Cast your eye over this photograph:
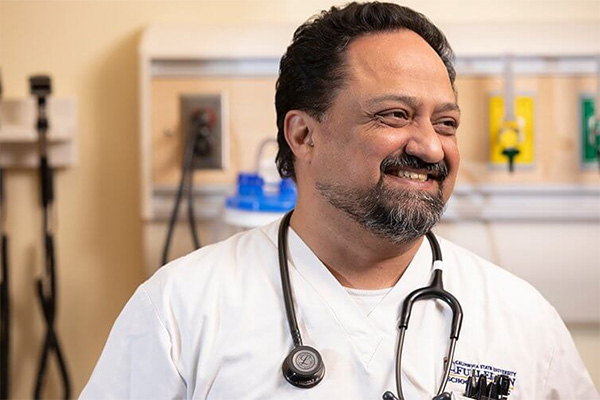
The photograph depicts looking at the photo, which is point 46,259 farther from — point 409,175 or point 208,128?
A: point 409,175

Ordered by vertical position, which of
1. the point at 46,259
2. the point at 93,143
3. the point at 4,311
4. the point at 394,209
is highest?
the point at 93,143

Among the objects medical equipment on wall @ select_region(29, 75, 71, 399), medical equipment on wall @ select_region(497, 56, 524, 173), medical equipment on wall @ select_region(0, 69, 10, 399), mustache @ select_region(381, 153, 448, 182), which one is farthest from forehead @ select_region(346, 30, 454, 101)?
medical equipment on wall @ select_region(0, 69, 10, 399)

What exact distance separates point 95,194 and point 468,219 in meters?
0.85

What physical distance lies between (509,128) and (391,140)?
0.55m

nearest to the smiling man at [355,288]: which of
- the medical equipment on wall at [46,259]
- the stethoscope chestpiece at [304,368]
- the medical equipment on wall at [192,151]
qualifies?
the stethoscope chestpiece at [304,368]

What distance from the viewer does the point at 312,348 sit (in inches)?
46.2

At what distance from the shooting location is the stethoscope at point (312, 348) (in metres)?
1.14

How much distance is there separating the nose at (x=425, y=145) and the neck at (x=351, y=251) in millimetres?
151

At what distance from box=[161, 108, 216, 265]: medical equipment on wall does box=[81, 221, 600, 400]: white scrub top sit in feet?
1.07

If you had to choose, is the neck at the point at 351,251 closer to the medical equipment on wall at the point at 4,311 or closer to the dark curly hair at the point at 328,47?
the dark curly hair at the point at 328,47

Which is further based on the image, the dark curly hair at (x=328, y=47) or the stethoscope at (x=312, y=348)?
the dark curly hair at (x=328, y=47)

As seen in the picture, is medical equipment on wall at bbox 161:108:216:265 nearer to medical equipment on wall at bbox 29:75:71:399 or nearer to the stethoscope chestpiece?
medical equipment on wall at bbox 29:75:71:399

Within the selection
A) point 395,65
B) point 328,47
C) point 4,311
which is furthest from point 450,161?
point 4,311

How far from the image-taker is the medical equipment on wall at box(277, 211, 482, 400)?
3.73 feet
